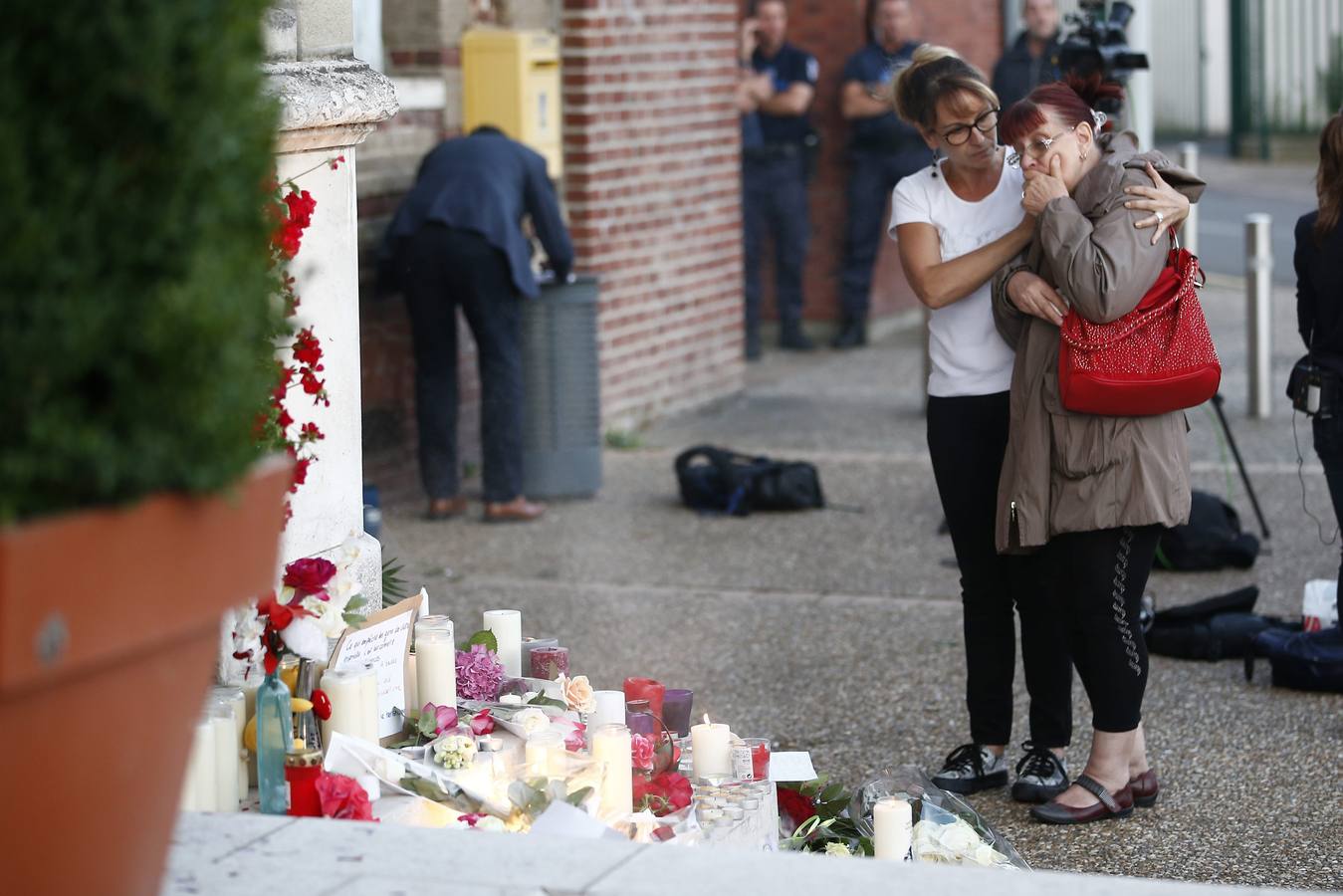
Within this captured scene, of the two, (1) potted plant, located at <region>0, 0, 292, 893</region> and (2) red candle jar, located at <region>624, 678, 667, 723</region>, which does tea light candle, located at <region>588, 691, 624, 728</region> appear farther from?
(1) potted plant, located at <region>0, 0, 292, 893</region>

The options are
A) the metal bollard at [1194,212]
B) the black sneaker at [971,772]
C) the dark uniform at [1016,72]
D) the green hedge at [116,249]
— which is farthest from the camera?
Result: the dark uniform at [1016,72]

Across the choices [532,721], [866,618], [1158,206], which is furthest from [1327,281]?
[532,721]

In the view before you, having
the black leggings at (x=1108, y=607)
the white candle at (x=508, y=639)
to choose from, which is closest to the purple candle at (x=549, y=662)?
the white candle at (x=508, y=639)

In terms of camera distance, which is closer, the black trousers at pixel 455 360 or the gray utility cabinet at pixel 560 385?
the black trousers at pixel 455 360

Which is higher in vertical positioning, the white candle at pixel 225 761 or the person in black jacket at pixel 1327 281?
the person in black jacket at pixel 1327 281

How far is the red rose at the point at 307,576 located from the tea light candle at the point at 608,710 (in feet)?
2.13

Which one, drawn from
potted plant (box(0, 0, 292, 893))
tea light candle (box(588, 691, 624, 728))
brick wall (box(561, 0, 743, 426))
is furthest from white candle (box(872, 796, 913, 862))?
brick wall (box(561, 0, 743, 426))

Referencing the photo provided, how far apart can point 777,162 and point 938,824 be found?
887 centimetres

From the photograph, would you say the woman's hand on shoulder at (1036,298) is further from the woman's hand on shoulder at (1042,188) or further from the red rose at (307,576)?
the red rose at (307,576)

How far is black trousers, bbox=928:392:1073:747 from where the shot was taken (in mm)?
4668

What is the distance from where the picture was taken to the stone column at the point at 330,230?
409cm

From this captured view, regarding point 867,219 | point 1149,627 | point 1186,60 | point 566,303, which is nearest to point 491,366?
point 566,303

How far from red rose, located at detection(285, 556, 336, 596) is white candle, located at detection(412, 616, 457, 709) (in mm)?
260

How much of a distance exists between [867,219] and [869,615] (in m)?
6.61
